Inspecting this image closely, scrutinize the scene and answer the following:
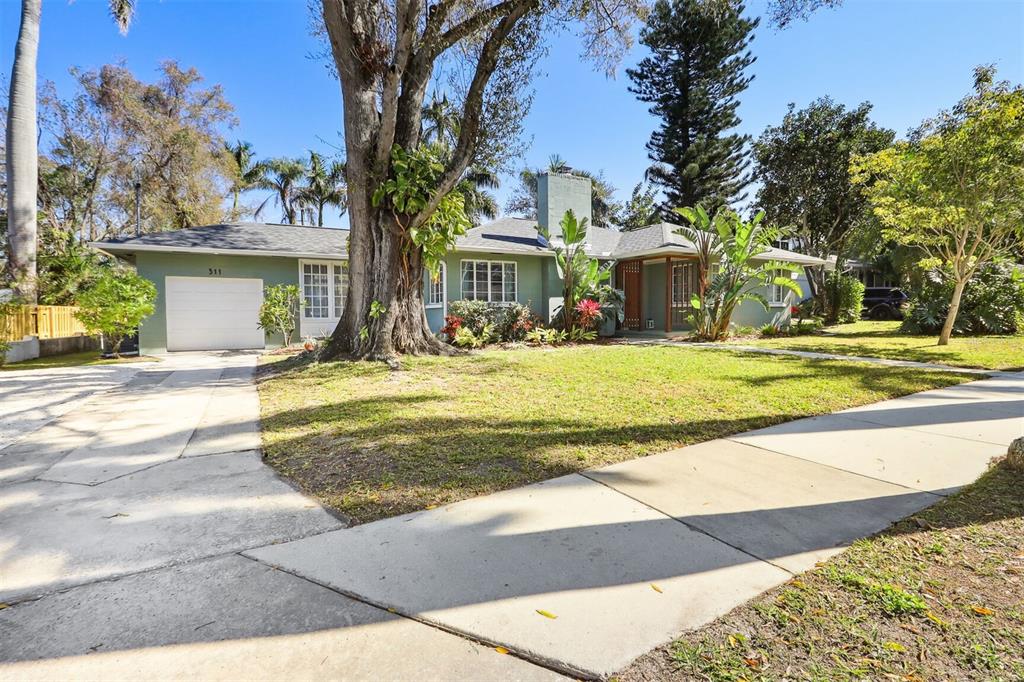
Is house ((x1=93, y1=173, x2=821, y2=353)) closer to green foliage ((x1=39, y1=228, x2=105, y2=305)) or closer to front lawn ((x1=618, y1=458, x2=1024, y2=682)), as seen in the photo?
green foliage ((x1=39, y1=228, x2=105, y2=305))

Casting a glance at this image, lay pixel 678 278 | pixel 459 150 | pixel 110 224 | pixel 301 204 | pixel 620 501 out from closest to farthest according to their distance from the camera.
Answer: pixel 620 501, pixel 459 150, pixel 678 278, pixel 110 224, pixel 301 204

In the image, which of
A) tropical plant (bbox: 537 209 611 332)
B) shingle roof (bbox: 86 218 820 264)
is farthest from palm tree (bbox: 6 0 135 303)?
tropical plant (bbox: 537 209 611 332)

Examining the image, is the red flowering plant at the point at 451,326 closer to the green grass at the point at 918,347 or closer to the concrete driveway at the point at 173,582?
the green grass at the point at 918,347

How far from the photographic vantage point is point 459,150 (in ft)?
30.5

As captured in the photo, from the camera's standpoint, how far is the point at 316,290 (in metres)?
14.6

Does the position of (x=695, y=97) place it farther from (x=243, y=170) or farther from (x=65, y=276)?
(x=65, y=276)

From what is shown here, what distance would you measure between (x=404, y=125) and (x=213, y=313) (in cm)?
859

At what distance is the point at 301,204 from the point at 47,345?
2148 cm

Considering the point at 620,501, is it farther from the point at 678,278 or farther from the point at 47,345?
the point at 47,345

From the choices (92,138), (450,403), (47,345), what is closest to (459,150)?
(450,403)

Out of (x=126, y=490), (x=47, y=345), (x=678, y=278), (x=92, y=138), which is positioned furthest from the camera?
(x=92, y=138)

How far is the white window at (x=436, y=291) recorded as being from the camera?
563 inches

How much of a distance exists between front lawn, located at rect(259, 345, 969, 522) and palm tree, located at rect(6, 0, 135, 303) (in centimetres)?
1154

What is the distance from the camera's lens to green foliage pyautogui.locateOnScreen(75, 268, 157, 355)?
10930 millimetres
